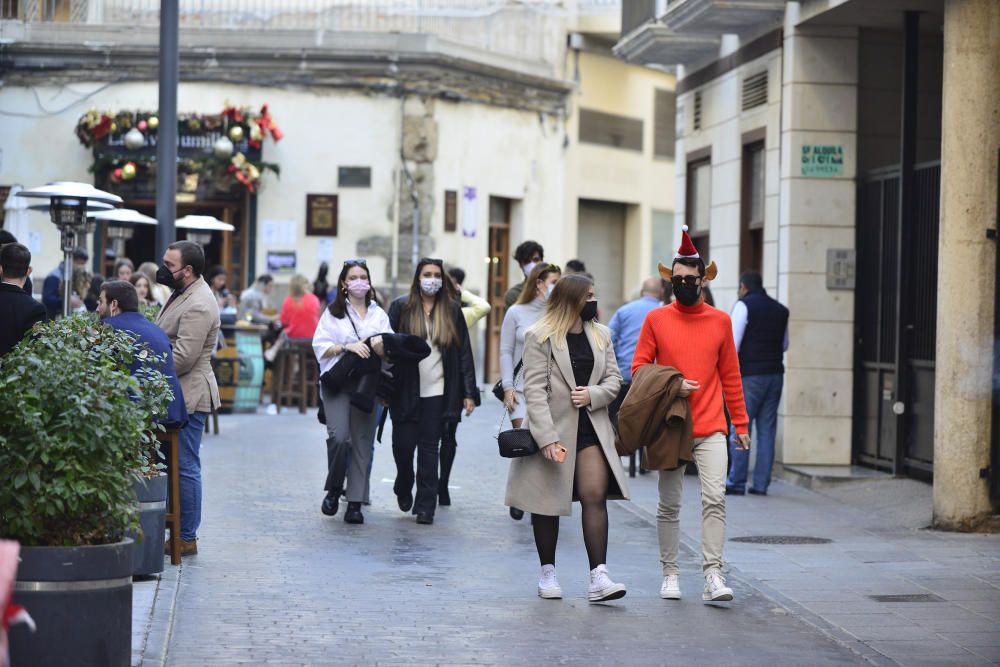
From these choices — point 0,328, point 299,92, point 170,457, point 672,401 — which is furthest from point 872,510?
point 299,92

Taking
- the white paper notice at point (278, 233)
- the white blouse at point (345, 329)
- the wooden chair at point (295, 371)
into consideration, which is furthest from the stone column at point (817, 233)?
the white paper notice at point (278, 233)

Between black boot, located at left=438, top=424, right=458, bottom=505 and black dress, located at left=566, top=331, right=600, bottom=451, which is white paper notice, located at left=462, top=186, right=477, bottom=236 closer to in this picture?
black boot, located at left=438, top=424, right=458, bottom=505

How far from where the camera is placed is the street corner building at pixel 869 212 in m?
11.7

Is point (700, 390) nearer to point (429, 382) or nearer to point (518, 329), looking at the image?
point (518, 329)

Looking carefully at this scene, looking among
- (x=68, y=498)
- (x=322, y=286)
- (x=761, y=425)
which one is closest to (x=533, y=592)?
(x=68, y=498)

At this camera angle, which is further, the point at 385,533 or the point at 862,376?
the point at 862,376

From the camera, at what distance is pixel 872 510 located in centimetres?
1323

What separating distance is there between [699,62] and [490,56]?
10340 mm

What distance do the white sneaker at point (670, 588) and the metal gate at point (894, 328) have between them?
5.23 metres

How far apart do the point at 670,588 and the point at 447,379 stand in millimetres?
3522

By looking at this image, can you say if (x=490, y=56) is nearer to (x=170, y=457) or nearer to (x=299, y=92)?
(x=299, y=92)

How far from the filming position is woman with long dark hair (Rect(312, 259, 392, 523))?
12.0m

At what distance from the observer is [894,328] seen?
14.7m

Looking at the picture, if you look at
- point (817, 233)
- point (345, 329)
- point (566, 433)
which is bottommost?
point (566, 433)
